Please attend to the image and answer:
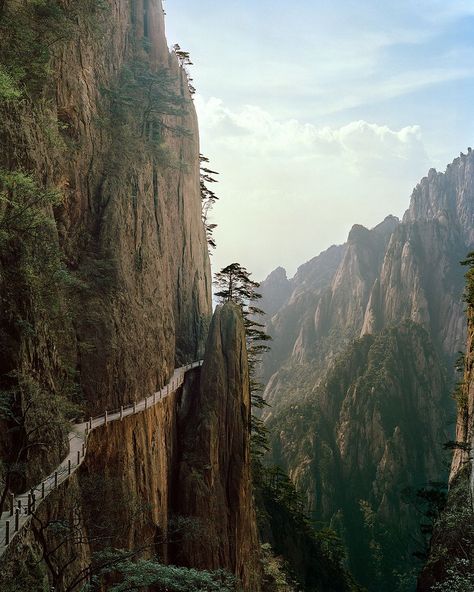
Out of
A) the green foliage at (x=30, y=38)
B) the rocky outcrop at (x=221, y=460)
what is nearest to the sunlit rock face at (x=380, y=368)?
the rocky outcrop at (x=221, y=460)

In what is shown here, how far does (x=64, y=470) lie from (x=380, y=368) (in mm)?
113653

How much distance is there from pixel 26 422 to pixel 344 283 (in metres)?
178

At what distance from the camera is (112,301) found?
2228cm

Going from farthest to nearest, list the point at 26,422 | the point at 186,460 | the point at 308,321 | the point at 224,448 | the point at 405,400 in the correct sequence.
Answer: the point at 308,321 → the point at 405,400 → the point at 224,448 → the point at 186,460 → the point at 26,422

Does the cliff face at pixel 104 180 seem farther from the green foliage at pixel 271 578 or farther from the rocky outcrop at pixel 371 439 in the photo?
the rocky outcrop at pixel 371 439

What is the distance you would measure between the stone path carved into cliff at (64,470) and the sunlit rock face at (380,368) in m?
67.1

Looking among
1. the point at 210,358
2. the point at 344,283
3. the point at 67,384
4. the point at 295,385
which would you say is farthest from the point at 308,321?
the point at 67,384

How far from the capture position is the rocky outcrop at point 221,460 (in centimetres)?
2527

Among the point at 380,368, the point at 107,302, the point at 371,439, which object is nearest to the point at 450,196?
the point at 380,368

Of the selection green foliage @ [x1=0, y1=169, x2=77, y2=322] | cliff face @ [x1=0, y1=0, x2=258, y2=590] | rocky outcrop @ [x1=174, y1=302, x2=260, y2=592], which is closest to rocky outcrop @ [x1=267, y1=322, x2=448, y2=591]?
rocky outcrop @ [x1=174, y1=302, x2=260, y2=592]

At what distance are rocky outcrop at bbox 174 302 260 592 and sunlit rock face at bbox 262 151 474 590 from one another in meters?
57.1

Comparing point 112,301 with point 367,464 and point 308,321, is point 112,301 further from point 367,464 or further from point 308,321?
point 308,321

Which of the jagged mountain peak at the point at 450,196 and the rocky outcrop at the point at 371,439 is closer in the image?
the rocky outcrop at the point at 371,439

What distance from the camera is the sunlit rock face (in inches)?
4023
